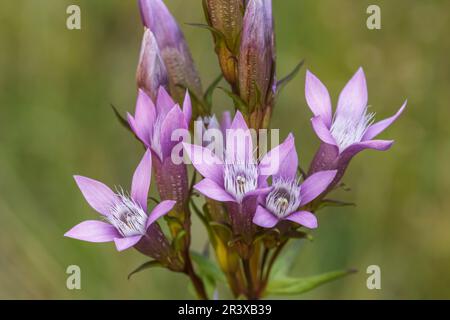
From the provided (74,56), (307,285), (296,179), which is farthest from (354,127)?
(74,56)

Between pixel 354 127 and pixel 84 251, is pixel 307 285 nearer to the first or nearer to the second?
pixel 354 127

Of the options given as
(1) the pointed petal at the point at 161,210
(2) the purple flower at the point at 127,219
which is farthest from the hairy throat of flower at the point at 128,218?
→ (1) the pointed petal at the point at 161,210

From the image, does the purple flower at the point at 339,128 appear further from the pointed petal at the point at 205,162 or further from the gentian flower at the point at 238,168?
the pointed petal at the point at 205,162

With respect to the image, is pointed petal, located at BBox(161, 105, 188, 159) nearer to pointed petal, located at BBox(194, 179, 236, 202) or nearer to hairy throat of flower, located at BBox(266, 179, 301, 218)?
pointed petal, located at BBox(194, 179, 236, 202)

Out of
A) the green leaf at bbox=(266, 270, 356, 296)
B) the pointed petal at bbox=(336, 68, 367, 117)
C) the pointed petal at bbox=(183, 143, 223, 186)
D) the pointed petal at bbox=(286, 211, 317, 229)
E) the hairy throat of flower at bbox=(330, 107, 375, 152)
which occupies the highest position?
the pointed petal at bbox=(336, 68, 367, 117)

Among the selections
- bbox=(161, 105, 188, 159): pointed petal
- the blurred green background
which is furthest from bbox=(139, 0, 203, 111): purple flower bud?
the blurred green background

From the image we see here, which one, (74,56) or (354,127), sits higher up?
(74,56)
